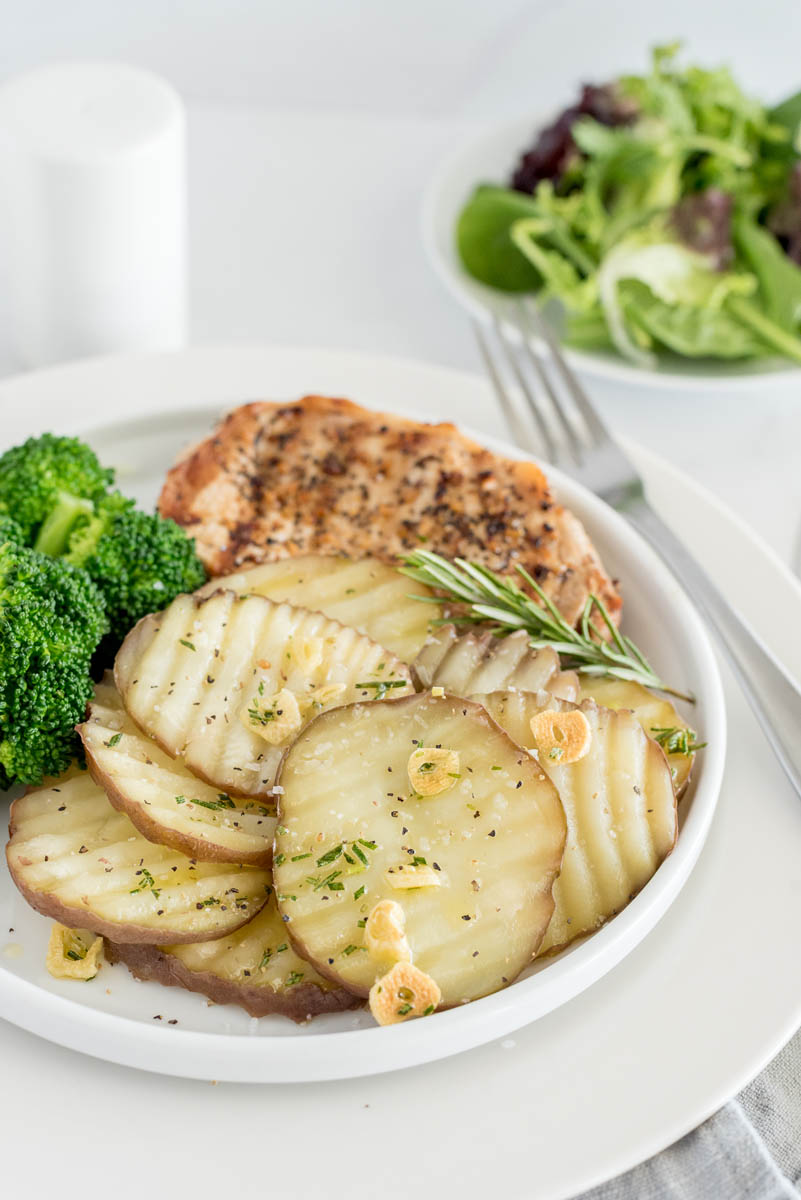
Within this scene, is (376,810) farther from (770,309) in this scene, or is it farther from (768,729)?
(770,309)

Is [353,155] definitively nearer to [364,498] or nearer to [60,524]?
[364,498]

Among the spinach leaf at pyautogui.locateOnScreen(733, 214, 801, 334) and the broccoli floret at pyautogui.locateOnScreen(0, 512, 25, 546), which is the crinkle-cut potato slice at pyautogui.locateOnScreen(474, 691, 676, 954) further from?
the spinach leaf at pyautogui.locateOnScreen(733, 214, 801, 334)

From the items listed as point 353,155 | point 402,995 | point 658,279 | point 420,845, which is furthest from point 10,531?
point 353,155

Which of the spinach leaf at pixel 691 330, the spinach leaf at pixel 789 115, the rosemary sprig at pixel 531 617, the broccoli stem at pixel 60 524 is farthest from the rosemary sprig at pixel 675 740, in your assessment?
the spinach leaf at pixel 789 115

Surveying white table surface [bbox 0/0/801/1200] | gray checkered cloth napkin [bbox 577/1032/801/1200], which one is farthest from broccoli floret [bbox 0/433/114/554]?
gray checkered cloth napkin [bbox 577/1032/801/1200]

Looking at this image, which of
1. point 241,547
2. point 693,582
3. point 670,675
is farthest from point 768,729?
point 241,547

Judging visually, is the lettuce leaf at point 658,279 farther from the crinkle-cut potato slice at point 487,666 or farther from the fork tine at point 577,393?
the crinkle-cut potato slice at point 487,666
